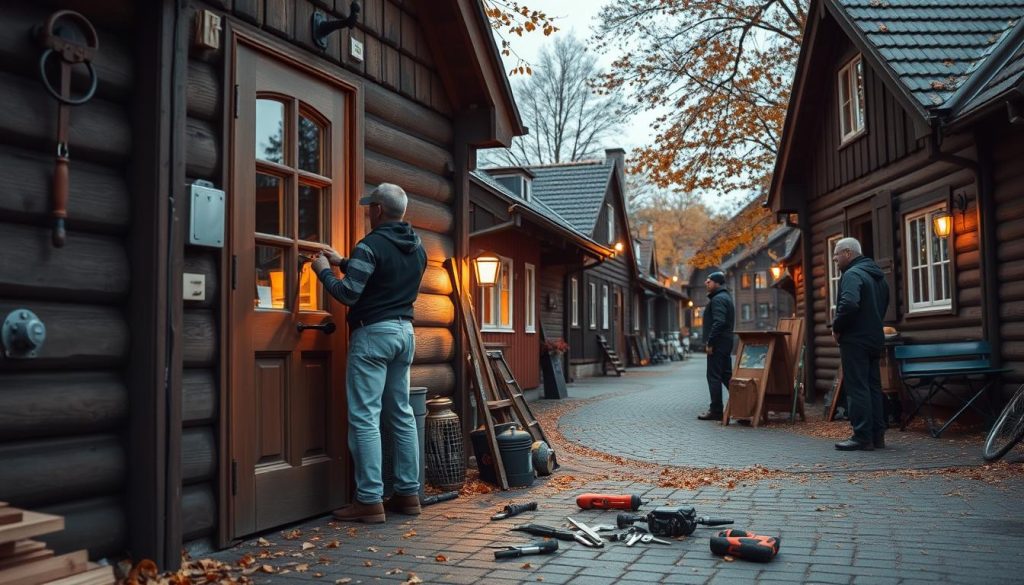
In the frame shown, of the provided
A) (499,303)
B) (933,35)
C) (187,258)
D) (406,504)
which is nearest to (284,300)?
(187,258)

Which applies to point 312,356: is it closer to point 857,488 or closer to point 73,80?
point 73,80

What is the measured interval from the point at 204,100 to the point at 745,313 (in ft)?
213

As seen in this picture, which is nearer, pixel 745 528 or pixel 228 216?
pixel 228 216

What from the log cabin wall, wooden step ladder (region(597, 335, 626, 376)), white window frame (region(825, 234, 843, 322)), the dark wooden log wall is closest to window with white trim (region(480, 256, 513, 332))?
white window frame (region(825, 234, 843, 322))

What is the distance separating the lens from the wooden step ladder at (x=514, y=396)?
310 inches

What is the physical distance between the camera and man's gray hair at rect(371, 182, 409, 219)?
5984 mm

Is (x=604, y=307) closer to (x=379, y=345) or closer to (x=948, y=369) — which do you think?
(x=948, y=369)

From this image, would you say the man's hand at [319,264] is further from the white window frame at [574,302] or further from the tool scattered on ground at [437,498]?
the white window frame at [574,302]

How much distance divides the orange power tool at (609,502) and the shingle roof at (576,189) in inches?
786

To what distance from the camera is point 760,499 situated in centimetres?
646

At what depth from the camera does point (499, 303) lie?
17.3 meters

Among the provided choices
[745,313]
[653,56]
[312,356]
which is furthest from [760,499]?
[745,313]

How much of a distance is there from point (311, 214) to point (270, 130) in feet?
2.14

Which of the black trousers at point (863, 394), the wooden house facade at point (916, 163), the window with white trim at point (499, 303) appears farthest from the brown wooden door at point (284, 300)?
the window with white trim at point (499, 303)
